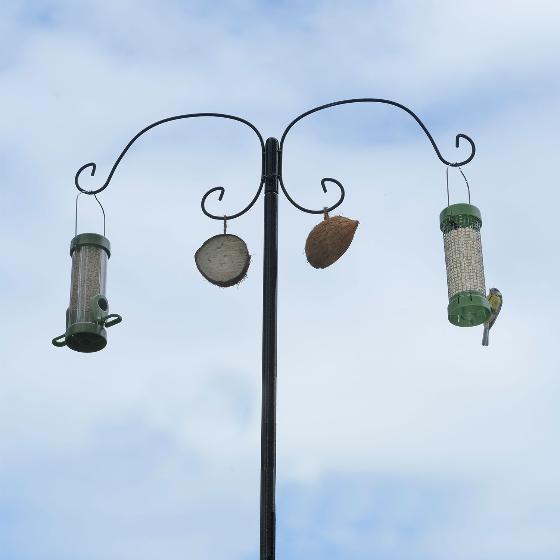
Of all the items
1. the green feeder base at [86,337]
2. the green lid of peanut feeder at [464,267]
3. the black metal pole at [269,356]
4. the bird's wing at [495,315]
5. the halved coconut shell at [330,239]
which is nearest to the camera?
the black metal pole at [269,356]

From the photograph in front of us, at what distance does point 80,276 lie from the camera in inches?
286

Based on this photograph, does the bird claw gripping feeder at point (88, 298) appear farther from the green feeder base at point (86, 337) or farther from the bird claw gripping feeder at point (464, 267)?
the bird claw gripping feeder at point (464, 267)

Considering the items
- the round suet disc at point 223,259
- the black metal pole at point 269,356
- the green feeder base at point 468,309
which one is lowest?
the black metal pole at point 269,356

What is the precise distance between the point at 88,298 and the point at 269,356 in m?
1.81

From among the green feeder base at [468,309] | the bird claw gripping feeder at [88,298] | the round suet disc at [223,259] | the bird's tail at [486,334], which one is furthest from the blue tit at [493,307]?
the bird claw gripping feeder at [88,298]

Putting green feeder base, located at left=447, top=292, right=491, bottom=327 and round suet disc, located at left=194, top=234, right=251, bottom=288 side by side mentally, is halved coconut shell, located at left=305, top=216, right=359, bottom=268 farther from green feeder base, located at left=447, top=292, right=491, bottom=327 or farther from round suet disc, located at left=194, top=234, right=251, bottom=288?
green feeder base, located at left=447, top=292, right=491, bottom=327

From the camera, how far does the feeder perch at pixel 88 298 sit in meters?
7.00

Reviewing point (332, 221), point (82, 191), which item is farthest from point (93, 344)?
point (332, 221)

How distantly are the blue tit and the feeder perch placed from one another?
2109 mm

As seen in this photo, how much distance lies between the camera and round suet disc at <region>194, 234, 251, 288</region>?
21.7 ft

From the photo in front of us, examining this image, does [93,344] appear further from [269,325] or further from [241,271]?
[269,325]

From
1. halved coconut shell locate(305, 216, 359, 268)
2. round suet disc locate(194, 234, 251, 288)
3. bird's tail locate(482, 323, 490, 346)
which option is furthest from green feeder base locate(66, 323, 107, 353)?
bird's tail locate(482, 323, 490, 346)

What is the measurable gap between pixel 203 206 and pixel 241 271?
411 millimetres

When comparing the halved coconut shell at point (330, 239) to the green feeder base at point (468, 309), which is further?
the green feeder base at point (468, 309)
